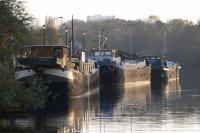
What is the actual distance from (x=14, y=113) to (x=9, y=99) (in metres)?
7.11

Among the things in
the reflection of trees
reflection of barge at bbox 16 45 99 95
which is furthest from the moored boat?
the reflection of trees

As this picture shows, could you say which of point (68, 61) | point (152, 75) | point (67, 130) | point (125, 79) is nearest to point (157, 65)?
point (152, 75)

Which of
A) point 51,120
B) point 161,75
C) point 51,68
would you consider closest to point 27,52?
point 51,68

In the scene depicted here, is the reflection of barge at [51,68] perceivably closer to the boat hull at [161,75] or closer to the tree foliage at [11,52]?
the tree foliage at [11,52]

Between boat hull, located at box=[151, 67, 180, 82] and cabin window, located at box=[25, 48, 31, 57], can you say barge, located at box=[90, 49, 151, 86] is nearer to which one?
boat hull, located at box=[151, 67, 180, 82]

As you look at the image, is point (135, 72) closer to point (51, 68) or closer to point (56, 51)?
point (56, 51)

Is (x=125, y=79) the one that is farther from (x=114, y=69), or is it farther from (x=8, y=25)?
(x=8, y=25)

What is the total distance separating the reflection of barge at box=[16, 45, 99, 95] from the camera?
5350 cm

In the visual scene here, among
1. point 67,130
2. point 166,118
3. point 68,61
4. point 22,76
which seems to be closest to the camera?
point 67,130

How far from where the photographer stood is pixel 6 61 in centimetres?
3519

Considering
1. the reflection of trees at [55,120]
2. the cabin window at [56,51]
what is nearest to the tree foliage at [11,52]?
the reflection of trees at [55,120]

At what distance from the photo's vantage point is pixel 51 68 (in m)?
54.1

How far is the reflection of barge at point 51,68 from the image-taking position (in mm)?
53500

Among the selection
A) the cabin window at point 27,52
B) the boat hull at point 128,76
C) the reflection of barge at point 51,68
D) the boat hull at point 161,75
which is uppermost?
the cabin window at point 27,52
